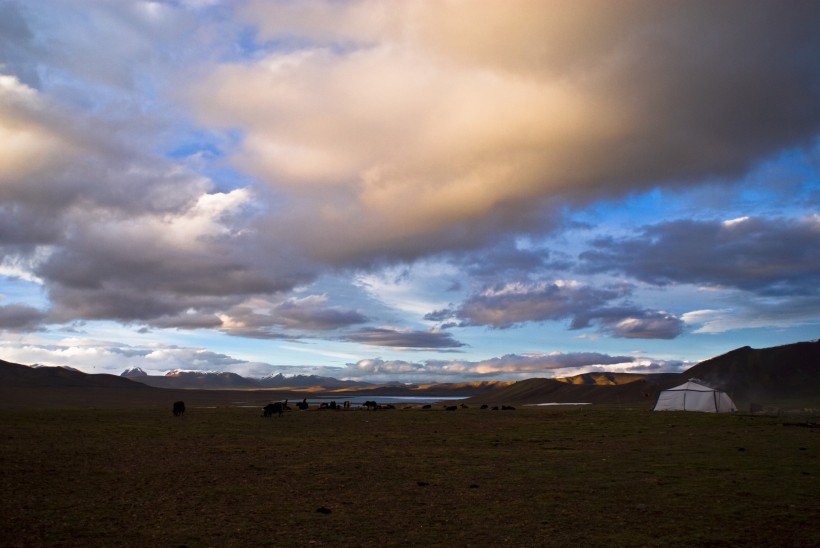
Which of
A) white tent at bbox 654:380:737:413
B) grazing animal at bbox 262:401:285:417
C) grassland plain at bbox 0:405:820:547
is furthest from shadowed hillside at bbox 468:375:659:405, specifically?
grassland plain at bbox 0:405:820:547

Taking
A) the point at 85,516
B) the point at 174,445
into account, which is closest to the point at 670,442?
the point at 174,445

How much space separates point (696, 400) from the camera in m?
56.3

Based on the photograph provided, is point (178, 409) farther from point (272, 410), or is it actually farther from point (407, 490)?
point (407, 490)

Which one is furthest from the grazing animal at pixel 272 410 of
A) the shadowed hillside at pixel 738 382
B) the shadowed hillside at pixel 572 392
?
the shadowed hillside at pixel 738 382

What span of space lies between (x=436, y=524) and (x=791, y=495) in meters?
9.02

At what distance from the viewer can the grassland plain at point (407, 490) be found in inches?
438

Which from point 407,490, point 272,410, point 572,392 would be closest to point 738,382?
point 572,392

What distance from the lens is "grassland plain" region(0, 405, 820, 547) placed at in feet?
36.5

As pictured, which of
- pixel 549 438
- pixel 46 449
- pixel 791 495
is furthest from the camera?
pixel 549 438

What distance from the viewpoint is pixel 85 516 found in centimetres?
1246

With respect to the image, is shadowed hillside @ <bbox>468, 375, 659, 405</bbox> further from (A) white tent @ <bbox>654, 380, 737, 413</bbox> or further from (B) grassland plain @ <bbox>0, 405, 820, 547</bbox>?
(B) grassland plain @ <bbox>0, 405, 820, 547</bbox>

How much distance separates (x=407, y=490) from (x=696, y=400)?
48.7 metres

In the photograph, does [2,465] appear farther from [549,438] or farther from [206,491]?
[549,438]

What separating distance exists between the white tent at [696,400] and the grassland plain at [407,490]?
27.2 meters
